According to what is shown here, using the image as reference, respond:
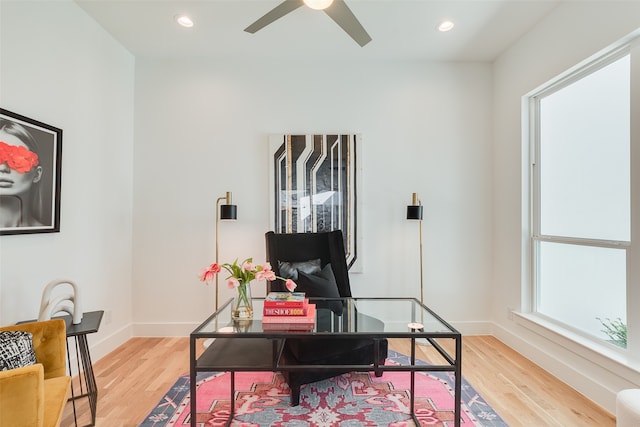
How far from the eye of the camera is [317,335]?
157 centimetres

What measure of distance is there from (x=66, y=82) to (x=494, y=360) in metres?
4.13

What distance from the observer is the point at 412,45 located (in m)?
3.16

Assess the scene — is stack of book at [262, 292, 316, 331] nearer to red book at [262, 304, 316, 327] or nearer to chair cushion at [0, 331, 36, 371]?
red book at [262, 304, 316, 327]

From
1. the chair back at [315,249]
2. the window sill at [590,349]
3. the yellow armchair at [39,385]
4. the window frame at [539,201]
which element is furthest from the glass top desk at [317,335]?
the window frame at [539,201]

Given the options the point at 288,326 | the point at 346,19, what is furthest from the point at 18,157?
the point at 346,19

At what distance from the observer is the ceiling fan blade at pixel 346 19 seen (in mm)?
1966

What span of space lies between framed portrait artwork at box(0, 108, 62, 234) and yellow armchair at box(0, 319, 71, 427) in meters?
0.77

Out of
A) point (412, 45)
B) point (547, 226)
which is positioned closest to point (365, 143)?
point (412, 45)

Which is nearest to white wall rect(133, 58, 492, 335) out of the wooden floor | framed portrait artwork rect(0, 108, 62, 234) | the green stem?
the wooden floor

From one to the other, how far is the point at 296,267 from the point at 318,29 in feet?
6.88

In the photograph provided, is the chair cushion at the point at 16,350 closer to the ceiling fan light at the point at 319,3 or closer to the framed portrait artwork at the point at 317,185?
the framed portrait artwork at the point at 317,185

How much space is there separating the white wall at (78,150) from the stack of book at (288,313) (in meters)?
1.64

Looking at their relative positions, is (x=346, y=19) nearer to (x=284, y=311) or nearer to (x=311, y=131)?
(x=311, y=131)

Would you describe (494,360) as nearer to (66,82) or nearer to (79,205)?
(79,205)
